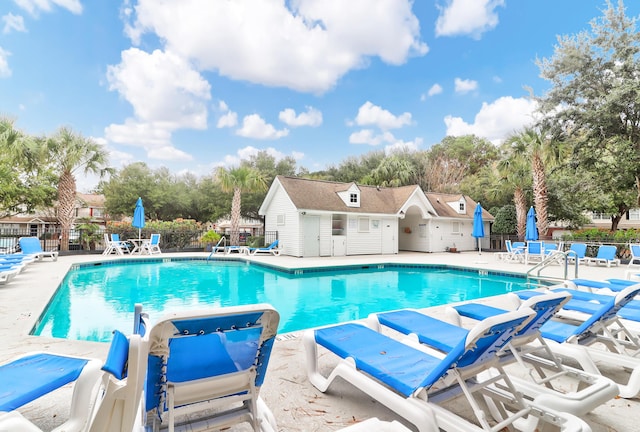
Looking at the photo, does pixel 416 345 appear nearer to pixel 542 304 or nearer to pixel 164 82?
pixel 542 304

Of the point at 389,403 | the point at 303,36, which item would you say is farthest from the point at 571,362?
the point at 303,36

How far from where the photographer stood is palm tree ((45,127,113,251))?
1697cm

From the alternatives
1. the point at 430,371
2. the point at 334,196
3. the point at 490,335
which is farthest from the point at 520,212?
the point at 490,335

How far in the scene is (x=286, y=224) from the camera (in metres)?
19.2

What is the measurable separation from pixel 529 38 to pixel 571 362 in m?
25.8

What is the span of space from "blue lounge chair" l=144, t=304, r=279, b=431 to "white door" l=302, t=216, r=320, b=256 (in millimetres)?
15990

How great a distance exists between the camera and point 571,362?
3736 millimetres

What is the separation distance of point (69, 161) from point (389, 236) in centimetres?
1771

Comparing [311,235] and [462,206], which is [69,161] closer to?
[311,235]

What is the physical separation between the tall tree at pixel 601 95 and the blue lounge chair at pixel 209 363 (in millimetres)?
20351

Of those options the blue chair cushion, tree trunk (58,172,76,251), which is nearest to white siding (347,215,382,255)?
tree trunk (58,172,76,251)

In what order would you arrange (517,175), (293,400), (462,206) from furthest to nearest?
(462,206), (517,175), (293,400)

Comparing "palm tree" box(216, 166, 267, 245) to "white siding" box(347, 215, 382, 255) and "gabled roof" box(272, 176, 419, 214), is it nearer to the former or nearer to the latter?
"gabled roof" box(272, 176, 419, 214)

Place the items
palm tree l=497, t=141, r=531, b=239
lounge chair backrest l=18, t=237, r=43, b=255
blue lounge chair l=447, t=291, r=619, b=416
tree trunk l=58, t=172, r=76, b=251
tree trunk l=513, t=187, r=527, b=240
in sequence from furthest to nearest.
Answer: tree trunk l=513, t=187, r=527, b=240, palm tree l=497, t=141, r=531, b=239, tree trunk l=58, t=172, r=76, b=251, lounge chair backrest l=18, t=237, r=43, b=255, blue lounge chair l=447, t=291, r=619, b=416
